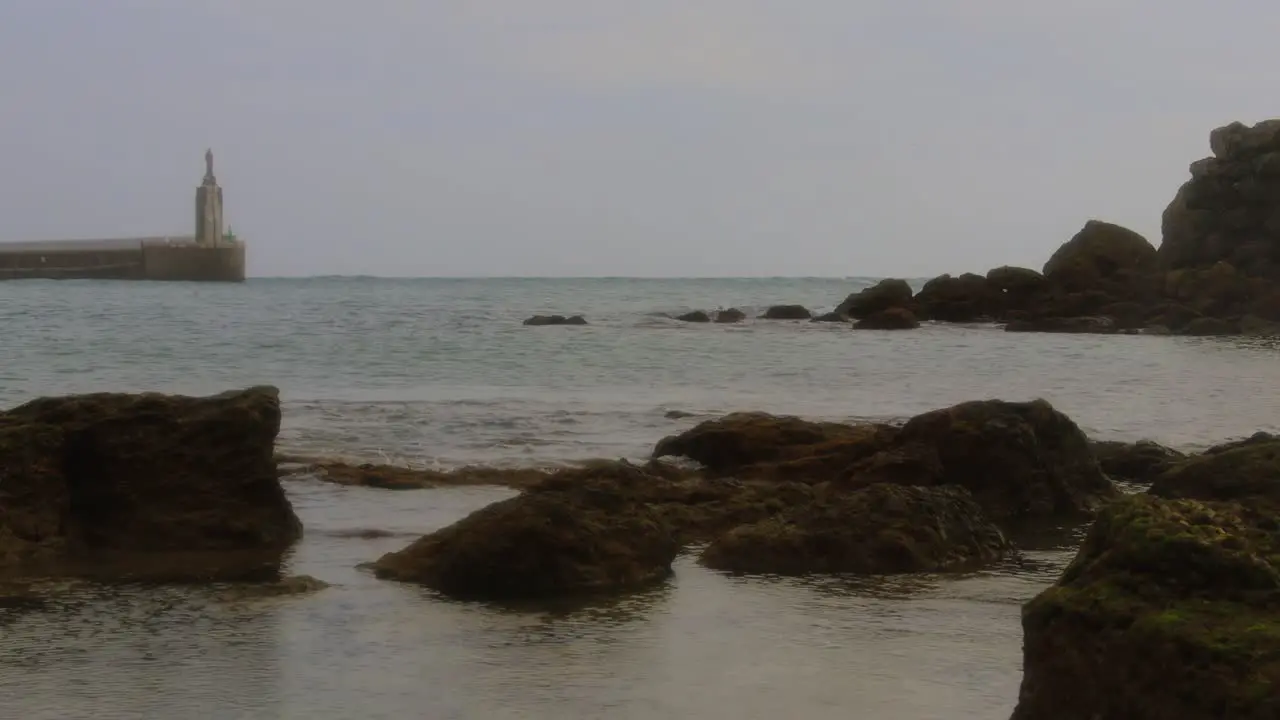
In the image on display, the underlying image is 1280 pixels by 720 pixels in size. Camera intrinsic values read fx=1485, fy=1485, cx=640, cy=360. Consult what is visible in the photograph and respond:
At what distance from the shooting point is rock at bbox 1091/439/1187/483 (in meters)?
10.3

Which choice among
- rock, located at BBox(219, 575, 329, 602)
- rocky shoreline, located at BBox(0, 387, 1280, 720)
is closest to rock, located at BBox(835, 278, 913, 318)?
rocky shoreline, located at BBox(0, 387, 1280, 720)

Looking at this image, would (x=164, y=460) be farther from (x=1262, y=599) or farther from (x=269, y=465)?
(x=1262, y=599)

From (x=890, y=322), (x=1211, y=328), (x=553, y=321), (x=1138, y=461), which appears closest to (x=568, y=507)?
(x=1138, y=461)

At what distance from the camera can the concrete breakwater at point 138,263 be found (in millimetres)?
83375

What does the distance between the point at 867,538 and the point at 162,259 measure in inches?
3269

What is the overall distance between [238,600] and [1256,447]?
15.8 ft

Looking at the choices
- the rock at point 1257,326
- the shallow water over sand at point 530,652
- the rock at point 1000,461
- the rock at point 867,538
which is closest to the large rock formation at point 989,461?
the rock at point 1000,461

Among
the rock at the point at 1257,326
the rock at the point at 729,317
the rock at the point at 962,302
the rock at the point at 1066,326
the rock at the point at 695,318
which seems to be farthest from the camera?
the rock at the point at 729,317

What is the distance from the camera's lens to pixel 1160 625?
11.4 ft

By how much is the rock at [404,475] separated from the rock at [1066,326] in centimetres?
2700

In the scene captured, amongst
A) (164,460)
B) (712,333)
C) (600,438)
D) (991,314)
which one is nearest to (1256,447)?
(164,460)

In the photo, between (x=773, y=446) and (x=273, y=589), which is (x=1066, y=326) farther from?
(x=273, y=589)

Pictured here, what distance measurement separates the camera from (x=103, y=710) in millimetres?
4410

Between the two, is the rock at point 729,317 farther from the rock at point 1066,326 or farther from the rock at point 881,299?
the rock at point 1066,326
